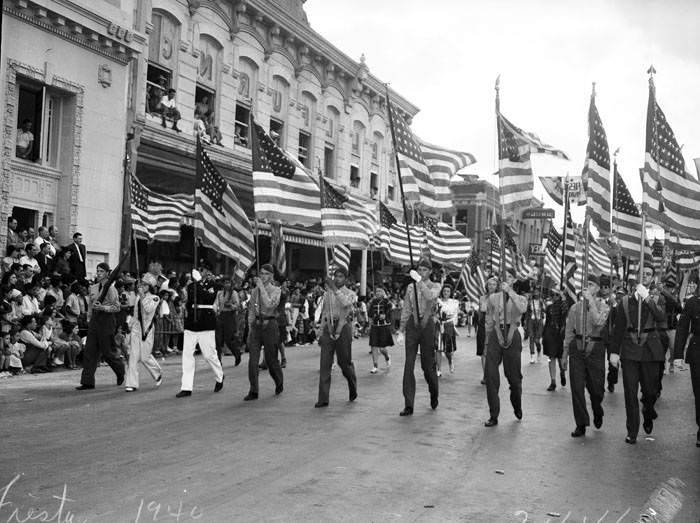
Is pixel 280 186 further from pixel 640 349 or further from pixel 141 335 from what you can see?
pixel 640 349

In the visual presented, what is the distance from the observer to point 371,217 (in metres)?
20.6

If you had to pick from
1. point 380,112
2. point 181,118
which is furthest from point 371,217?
point 380,112

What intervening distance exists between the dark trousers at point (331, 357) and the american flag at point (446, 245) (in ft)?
34.3

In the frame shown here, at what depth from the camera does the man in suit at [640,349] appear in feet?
29.0

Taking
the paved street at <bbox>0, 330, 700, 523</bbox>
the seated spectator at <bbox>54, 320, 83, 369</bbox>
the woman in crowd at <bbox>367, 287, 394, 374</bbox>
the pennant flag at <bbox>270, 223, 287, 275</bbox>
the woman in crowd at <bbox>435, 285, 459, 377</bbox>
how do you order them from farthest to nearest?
the woman in crowd at <bbox>435, 285, 459, 377</bbox> → the woman in crowd at <bbox>367, 287, 394, 374</bbox> → the pennant flag at <bbox>270, 223, 287, 275</bbox> → the seated spectator at <bbox>54, 320, 83, 369</bbox> → the paved street at <bbox>0, 330, 700, 523</bbox>

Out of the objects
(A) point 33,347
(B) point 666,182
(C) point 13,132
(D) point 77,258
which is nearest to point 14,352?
(A) point 33,347

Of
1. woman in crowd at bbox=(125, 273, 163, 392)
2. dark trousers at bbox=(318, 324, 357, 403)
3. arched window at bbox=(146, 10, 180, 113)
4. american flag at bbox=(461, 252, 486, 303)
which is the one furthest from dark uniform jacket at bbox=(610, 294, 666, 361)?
arched window at bbox=(146, 10, 180, 113)

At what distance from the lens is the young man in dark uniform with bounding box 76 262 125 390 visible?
38.9ft

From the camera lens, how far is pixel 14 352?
1335 centimetres

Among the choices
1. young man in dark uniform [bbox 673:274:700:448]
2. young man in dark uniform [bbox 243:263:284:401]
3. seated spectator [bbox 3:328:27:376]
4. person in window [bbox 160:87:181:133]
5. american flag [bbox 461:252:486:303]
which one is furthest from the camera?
person in window [bbox 160:87:181:133]

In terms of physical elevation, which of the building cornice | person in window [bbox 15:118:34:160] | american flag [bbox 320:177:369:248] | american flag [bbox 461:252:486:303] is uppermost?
the building cornice

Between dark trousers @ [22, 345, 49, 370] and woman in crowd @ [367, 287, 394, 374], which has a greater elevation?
woman in crowd @ [367, 287, 394, 374]

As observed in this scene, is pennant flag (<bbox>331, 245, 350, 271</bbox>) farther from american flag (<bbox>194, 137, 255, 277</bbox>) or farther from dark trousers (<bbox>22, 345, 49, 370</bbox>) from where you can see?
dark trousers (<bbox>22, 345, 49, 370</bbox>)

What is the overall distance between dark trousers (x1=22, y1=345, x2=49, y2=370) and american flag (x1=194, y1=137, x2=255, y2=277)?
3.99 m
